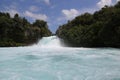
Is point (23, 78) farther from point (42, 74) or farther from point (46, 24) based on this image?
point (46, 24)

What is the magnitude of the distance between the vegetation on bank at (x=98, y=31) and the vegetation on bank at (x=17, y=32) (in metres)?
8.49

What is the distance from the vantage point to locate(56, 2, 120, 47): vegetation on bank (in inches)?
912

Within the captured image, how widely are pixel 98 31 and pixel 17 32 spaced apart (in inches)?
739

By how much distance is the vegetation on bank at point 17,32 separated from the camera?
124ft

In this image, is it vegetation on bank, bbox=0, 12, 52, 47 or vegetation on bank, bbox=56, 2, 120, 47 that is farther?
vegetation on bank, bbox=0, 12, 52, 47

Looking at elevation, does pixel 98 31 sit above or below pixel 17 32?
below

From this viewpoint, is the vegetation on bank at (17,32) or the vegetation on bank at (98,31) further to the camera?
the vegetation on bank at (17,32)

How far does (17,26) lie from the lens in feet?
128

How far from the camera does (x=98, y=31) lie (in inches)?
1024

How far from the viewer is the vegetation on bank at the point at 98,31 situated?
23.2 meters

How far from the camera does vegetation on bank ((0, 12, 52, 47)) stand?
124 ft

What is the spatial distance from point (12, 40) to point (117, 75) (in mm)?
33077

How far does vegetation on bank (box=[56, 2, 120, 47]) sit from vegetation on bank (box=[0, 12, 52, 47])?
8.49 m

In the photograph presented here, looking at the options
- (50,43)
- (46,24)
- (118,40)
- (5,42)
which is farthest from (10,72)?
(46,24)
